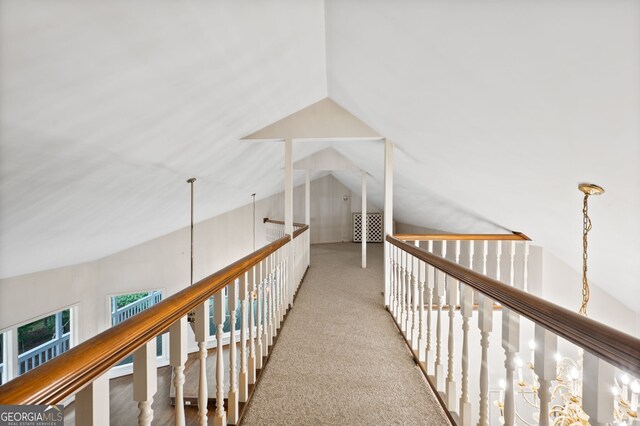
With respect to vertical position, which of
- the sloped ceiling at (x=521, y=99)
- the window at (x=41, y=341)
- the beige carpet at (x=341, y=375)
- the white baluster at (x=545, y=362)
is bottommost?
the window at (x=41, y=341)

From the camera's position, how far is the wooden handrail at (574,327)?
25.1 inches

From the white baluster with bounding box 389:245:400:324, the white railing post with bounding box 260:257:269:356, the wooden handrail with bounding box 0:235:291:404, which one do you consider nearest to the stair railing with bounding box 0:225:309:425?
the wooden handrail with bounding box 0:235:291:404

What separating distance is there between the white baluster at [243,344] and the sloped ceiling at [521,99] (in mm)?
1676

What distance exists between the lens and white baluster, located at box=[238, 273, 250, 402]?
1.62 m

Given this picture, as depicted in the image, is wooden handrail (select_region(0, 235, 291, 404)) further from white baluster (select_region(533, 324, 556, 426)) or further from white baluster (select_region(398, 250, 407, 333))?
white baluster (select_region(398, 250, 407, 333))

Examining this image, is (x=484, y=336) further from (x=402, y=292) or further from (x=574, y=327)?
(x=402, y=292)

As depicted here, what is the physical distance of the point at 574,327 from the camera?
77 cm

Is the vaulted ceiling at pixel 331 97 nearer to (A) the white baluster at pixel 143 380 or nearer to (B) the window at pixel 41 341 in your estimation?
(A) the white baluster at pixel 143 380

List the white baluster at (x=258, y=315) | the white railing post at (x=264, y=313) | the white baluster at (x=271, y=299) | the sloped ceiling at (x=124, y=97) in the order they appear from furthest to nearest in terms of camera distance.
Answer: the white baluster at (x=271, y=299)
the white railing post at (x=264, y=313)
the white baluster at (x=258, y=315)
the sloped ceiling at (x=124, y=97)

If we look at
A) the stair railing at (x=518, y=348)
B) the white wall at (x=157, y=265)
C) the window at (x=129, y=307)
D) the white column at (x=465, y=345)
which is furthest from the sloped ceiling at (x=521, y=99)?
the window at (x=129, y=307)

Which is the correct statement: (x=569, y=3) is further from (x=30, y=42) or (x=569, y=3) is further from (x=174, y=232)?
(x=174, y=232)

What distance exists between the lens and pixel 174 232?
686cm

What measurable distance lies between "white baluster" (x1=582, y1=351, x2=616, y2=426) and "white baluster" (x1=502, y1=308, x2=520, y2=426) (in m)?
0.28

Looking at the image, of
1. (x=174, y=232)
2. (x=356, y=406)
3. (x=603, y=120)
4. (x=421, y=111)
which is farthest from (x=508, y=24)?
(x=174, y=232)
